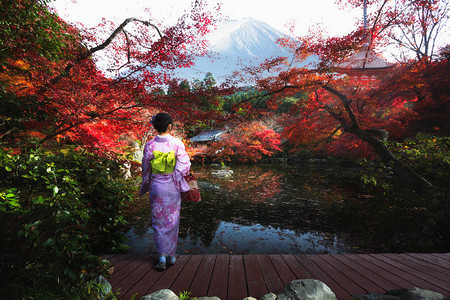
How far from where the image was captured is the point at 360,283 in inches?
87.5

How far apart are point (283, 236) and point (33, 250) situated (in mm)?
4860

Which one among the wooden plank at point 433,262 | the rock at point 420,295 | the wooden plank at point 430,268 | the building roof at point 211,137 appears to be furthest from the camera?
the building roof at point 211,137

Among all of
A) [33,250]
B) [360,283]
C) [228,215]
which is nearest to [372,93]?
[228,215]

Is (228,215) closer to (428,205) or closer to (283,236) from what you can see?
(283,236)

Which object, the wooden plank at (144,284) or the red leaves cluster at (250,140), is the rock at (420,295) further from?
the red leaves cluster at (250,140)

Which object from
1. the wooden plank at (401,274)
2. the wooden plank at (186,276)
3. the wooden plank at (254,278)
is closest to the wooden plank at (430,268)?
the wooden plank at (401,274)

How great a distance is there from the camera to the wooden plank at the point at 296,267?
2.39m

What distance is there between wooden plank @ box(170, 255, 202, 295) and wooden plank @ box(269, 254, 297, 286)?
0.98 metres

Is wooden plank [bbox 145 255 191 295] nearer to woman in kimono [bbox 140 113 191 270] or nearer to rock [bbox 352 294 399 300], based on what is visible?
woman in kimono [bbox 140 113 191 270]

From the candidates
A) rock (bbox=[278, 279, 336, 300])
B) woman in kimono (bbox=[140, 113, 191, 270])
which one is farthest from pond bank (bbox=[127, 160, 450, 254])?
rock (bbox=[278, 279, 336, 300])

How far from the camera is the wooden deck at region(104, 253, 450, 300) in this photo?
2117 millimetres

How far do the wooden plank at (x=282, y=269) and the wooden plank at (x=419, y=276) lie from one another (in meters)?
1.31

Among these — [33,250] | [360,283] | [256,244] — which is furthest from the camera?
[256,244]

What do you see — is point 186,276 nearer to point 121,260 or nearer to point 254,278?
point 254,278
